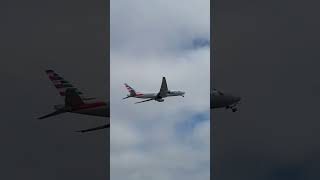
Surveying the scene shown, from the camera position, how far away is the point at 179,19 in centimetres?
3112

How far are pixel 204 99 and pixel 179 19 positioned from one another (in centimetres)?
363

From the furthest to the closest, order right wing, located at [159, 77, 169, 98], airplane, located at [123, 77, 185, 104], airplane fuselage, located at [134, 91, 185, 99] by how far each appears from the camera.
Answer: airplane fuselage, located at [134, 91, 185, 99] < right wing, located at [159, 77, 169, 98] < airplane, located at [123, 77, 185, 104]

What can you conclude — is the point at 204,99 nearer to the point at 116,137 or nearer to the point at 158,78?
the point at 158,78
